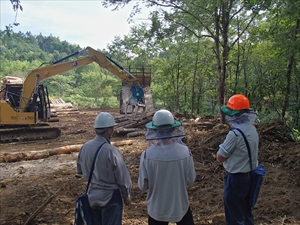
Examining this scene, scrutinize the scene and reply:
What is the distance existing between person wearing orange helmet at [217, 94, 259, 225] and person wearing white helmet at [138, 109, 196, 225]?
74cm

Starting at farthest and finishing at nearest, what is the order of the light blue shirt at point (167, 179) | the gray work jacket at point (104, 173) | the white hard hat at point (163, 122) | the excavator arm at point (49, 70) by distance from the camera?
1. the excavator arm at point (49, 70)
2. the gray work jacket at point (104, 173)
3. the white hard hat at point (163, 122)
4. the light blue shirt at point (167, 179)

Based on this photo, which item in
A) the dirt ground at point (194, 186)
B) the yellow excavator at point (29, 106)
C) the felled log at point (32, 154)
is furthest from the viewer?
the yellow excavator at point (29, 106)

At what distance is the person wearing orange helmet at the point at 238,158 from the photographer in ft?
11.3

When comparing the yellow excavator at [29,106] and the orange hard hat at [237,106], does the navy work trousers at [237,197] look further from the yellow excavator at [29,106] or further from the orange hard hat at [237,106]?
the yellow excavator at [29,106]

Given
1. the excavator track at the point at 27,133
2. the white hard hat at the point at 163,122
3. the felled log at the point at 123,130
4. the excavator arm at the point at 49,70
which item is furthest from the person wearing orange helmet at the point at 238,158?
the excavator track at the point at 27,133

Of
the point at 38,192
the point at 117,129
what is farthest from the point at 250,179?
the point at 117,129

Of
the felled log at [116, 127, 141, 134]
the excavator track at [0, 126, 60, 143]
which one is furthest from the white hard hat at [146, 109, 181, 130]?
the excavator track at [0, 126, 60, 143]

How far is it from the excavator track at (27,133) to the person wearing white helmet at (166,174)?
36.8 ft

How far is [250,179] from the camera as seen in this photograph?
3.50 metres

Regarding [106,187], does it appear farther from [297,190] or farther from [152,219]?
[297,190]

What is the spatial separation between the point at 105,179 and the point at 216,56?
10242mm

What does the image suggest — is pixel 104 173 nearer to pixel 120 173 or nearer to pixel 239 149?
pixel 120 173

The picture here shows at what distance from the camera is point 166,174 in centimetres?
286

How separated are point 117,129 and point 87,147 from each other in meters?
10.1
